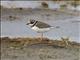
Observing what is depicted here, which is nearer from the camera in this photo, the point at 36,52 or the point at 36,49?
the point at 36,52

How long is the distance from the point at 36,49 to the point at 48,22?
18.8 feet

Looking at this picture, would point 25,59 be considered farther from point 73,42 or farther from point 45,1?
point 45,1

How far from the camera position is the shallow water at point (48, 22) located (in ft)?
43.2

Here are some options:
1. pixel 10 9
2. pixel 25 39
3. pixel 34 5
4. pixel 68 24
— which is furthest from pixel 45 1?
pixel 25 39

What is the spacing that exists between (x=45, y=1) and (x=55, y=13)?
11.9 ft

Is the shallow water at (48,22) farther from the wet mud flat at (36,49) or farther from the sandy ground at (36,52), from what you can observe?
the sandy ground at (36,52)

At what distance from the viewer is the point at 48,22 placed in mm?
16219

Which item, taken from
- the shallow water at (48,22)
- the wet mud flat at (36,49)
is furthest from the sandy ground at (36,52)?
the shallow water at (48,22)

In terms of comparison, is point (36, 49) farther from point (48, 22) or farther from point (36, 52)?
point (48, 22)

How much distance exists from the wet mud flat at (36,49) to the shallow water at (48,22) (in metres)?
1.05

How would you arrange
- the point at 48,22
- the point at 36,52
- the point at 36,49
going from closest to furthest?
the point at 36,52 → the point at 36,49 → the point at 48,22

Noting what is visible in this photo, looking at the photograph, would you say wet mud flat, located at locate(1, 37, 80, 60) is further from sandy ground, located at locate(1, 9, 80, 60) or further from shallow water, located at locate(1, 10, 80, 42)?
shallow water, located at locate(1, 10, 80, 42)

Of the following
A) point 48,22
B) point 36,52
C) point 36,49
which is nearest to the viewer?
point 36,52

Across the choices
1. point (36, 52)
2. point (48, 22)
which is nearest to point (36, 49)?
point (36, 52)
